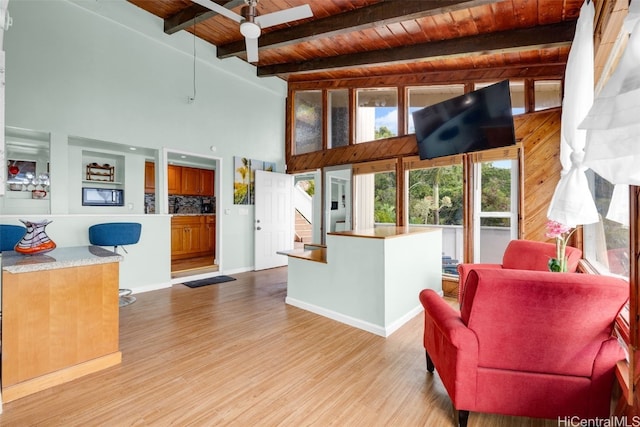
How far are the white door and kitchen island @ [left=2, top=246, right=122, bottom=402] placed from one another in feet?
11.6

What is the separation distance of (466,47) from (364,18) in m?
1.33

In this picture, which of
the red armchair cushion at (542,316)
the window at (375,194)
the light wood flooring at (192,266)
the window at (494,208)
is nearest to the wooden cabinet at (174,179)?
the light wood flooring at (192,266)

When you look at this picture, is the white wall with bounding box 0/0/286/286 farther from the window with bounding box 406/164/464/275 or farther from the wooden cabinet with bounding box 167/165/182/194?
the window with bounding box 406/164/464/275

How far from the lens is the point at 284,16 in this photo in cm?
292

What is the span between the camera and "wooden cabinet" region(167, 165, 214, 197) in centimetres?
665

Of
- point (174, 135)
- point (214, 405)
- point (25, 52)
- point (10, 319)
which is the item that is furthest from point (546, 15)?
point (25, 52)

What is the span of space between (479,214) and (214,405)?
152 inches

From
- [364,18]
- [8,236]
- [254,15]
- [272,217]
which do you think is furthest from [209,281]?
[364,18]

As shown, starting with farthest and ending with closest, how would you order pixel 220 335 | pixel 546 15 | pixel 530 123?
pixel 530 123 → pixel 546 15 → pixel 220 335

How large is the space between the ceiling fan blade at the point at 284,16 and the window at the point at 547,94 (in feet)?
10.3

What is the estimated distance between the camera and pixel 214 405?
187cm

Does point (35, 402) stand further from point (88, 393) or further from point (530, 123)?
point (530, 123)

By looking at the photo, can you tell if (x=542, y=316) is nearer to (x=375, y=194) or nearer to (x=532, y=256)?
(x=532, y=256)

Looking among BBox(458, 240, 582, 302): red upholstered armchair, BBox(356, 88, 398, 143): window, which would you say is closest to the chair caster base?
BBox(458, 240, 582, 302): red upholstered armchair
